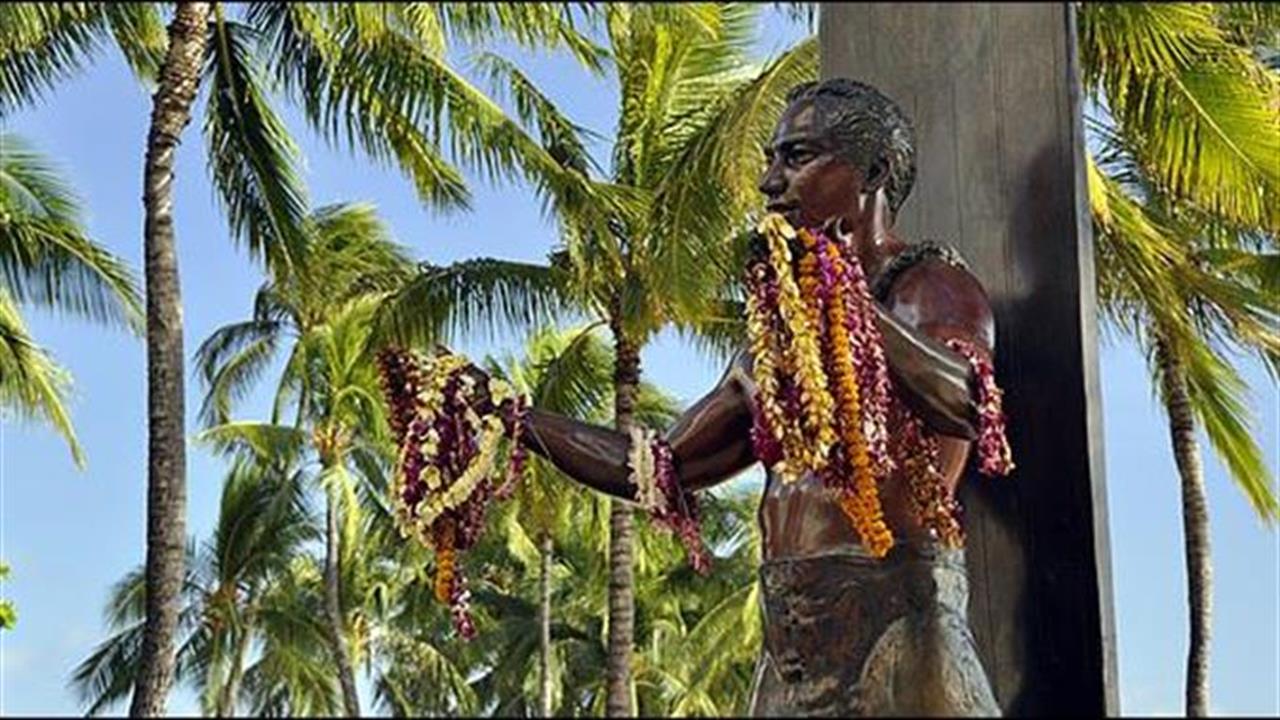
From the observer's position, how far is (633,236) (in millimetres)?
13695

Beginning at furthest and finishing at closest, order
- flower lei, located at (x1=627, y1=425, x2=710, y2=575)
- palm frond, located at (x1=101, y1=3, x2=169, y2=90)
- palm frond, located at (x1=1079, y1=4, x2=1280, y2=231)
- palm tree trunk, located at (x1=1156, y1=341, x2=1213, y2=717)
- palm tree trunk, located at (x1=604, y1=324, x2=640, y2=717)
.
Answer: palm tree trunk, located at (x1=604, y1=324, x2=640, y2=717), palm tree trunk, located at (x1=1156, y1=341, x2=1213, y2=717), palm frond, located at (x1=101, y1=3, x2=169, y2=90), palm frond, located at (x1=1079, y1=4, x2=1280, y2=231), flower lei, located at (x1=627, y1=425, x2=710, y2=575)

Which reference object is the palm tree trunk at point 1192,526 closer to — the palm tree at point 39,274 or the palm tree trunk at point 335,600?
the palm tree at point 39,274

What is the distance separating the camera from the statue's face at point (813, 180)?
129 inches

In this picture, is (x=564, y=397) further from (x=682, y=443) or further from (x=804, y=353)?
(x=804, y=353)

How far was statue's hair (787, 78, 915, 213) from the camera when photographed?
3.28m

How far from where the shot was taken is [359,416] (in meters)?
23.3

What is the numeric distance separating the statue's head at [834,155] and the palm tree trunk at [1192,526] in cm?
996

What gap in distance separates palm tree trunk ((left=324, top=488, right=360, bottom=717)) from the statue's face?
20.7 m

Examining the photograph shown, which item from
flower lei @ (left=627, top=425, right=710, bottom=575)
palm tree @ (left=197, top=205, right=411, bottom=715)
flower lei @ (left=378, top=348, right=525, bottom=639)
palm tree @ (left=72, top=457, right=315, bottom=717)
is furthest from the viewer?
palm tree @ (left=72, top=457, right=315, bottom=717)

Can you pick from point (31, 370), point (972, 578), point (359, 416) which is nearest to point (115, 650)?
point (359, 416)

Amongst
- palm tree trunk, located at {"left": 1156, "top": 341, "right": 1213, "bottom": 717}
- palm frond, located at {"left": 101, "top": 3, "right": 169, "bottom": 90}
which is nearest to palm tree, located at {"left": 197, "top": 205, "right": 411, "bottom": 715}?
palm frond, located at {"left": 101, "top": 3, "right": 169, "bottom": 90}

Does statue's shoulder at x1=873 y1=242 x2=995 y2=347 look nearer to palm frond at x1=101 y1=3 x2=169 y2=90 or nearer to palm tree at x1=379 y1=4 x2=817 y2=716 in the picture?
palm tree at x1=379 y1=4 x2=817 y2=716

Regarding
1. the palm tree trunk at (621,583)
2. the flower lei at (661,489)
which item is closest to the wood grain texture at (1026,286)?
the flower lei at (661,489)

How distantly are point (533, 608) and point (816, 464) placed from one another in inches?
1192
